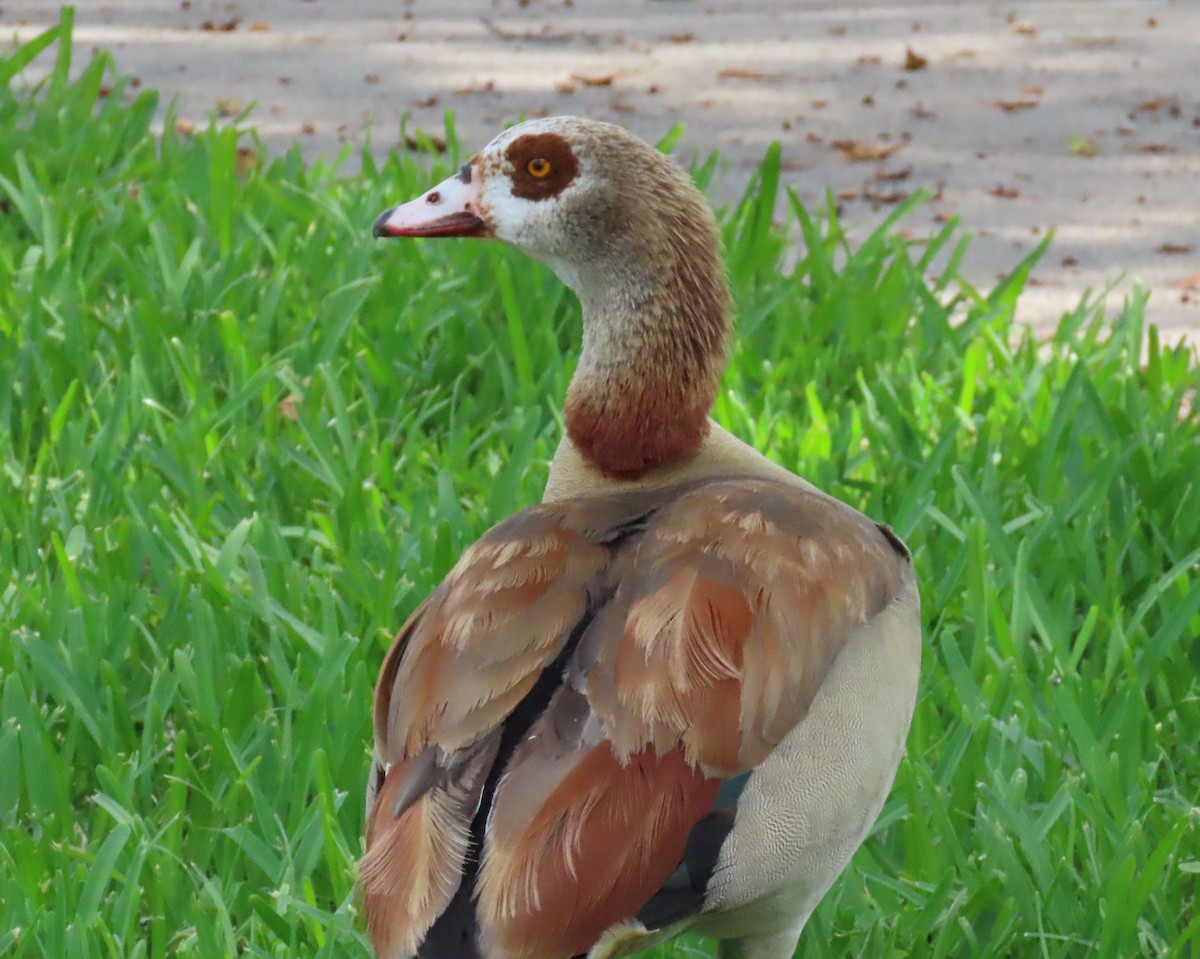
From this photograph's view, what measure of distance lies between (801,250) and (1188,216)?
1270 mm

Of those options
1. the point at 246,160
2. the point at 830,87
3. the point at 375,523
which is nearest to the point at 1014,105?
the point at 830,87

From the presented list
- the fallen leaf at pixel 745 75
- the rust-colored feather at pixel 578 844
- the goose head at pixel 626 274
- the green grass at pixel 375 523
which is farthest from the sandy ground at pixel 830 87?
the rust-colored feather at pixel 578 844

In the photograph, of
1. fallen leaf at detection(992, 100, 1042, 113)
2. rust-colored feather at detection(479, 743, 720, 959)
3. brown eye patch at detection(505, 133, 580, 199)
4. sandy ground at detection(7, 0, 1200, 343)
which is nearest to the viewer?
rust-colored feather at detection(479, 743, 720, 959)

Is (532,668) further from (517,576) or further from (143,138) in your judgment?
(143,138)

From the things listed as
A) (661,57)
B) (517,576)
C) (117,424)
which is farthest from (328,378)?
(661,57)

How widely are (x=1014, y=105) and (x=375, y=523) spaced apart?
368 centimetres

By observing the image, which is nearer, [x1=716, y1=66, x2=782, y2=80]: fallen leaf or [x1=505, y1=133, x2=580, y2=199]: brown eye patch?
[x1=505, y1=133, x2=580, y2=199]: brown eye patch

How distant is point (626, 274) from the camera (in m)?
2.69

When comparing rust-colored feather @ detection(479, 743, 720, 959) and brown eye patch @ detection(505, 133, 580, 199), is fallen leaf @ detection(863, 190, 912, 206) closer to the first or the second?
brown eye patch @ detection(505, 133, 580, 199)

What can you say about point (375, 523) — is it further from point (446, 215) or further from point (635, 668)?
point (635, 668)

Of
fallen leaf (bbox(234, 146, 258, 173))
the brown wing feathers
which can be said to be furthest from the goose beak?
fallen leaf (bbox(234, 146, 258, 173))

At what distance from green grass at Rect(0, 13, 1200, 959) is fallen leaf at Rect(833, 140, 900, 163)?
2.25 ft

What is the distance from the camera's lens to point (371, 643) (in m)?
3.12

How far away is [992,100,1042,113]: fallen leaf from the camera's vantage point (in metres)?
6.30
